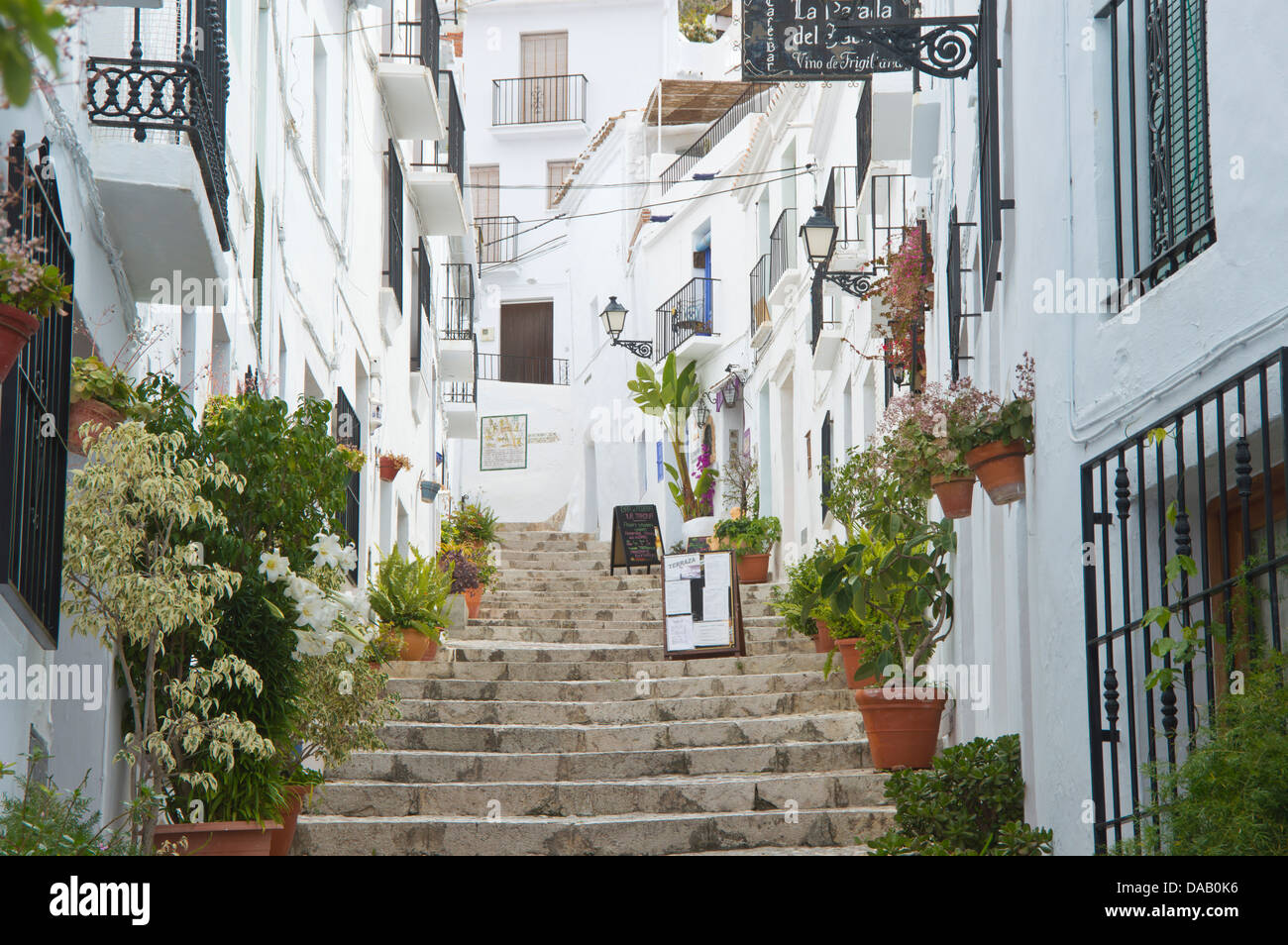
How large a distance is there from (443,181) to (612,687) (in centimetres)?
711

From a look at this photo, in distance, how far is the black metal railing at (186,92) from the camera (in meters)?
5.61

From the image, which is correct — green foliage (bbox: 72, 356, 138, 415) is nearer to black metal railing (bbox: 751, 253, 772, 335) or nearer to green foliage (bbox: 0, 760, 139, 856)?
green foliage (bbox: 0, 760, 139, 856)

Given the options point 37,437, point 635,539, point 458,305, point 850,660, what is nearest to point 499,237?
point 458,305

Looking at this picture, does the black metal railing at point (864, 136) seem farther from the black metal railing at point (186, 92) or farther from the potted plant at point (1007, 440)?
the black metal railing at point (186, 92)

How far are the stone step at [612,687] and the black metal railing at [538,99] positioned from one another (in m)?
21.9

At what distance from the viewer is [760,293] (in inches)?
764

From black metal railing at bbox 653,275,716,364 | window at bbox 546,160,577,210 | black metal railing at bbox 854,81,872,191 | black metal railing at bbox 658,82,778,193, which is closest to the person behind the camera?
black metal railing at bbox 854,81,872,191

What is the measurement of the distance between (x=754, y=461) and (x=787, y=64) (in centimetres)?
1172

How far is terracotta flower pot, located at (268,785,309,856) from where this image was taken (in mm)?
7090

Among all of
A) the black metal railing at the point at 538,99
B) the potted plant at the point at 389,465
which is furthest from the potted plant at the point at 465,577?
the black metal railing at the point at 538,99

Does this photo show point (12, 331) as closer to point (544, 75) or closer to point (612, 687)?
point (612, 687)

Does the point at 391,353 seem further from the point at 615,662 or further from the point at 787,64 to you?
the point at 787,64

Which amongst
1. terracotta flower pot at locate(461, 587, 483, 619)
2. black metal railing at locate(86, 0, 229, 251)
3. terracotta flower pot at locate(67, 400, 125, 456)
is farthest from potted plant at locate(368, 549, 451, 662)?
terracotta flower pot at locate(67, 400, 125, 456)

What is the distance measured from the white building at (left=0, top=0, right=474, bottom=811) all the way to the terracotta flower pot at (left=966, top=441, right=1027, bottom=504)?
11.0 ft
